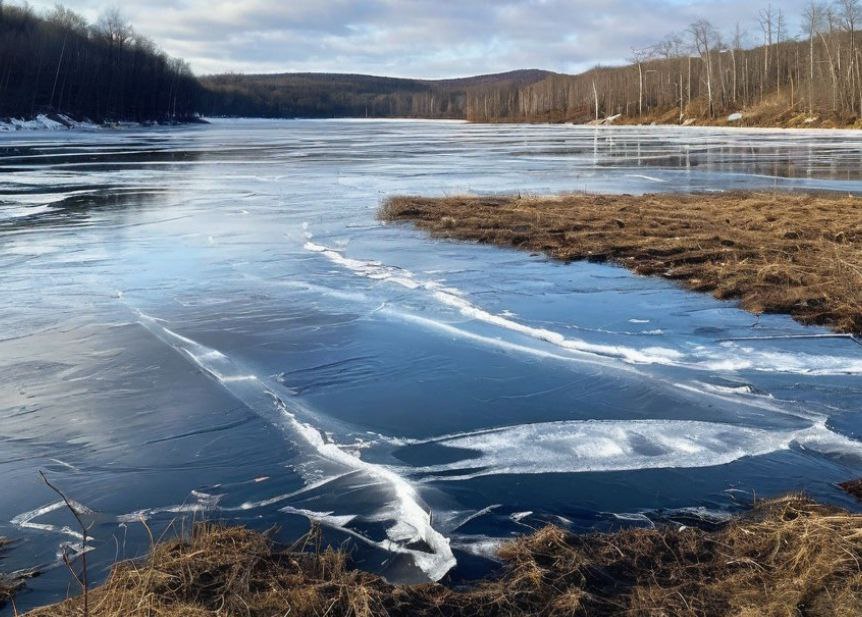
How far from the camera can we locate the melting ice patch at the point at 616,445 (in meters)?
4.56

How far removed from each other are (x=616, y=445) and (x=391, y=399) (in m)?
1.69

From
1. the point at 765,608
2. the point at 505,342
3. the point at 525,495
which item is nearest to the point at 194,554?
the point at 525,495

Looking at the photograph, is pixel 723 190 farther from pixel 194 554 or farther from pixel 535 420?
pixel 194 554

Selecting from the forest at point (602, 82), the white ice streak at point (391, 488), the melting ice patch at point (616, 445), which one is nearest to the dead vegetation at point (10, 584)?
the white ice streak at point (391, 488)

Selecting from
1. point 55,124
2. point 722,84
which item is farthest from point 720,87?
point 55,124

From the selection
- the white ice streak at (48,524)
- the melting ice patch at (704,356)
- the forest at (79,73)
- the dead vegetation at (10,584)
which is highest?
the forest at (79,73)

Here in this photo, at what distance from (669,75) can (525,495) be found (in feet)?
309

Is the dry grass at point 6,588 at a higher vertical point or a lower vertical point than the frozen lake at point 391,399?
lower

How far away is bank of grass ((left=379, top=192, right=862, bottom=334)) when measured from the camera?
8289 millimetres

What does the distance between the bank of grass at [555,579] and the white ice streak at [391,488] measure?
30 cm

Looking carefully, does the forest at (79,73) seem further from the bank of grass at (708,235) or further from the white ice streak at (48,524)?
the white ice streak at (48,524)

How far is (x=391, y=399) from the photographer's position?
568 cm

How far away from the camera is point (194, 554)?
3268 millimetres

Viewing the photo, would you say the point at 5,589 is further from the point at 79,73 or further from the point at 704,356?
the point at 79,73
